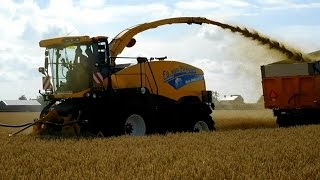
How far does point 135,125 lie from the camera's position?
42.4 ft

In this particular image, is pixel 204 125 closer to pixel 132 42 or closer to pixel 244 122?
pixel 132 42

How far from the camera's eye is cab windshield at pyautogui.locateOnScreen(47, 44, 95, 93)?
40.9ft

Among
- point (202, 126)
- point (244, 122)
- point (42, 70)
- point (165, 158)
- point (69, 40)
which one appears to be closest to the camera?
point (165, 158)

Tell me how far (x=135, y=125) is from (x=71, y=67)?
2151 millimetres

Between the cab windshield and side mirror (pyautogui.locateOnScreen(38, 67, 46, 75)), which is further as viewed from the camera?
side mirror (pyautogui.locateOnScreen(38, 67, 46, 75))

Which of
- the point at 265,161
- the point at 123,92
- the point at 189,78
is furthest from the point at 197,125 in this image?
the point at 265,161

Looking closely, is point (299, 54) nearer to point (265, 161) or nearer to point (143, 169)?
point (265, 161)

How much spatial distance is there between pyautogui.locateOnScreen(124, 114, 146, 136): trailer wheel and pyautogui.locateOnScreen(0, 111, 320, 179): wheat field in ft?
5.23

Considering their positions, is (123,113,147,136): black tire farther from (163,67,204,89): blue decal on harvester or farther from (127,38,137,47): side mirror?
(127,38,137,47): side mirror

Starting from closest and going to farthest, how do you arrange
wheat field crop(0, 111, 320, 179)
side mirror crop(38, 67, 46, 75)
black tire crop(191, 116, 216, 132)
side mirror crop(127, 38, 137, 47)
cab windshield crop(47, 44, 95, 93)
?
wheat field crop(0, 111, 320, 179) < cab windshield crop(47, 44, 95, 93) < side mirror crop(38, 67, 46, 75) < side mirror crop(127, 38, 137, 47) < black tire crop(191, 116, 216, 132)

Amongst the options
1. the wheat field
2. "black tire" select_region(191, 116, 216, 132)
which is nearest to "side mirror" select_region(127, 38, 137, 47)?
"black tire" select_region(191, 116, 216, 132)

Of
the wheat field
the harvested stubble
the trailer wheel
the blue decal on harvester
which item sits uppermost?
the blue decal on harvester

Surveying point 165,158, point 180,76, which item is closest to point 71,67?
point 180,76

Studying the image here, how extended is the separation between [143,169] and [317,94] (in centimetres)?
1063
